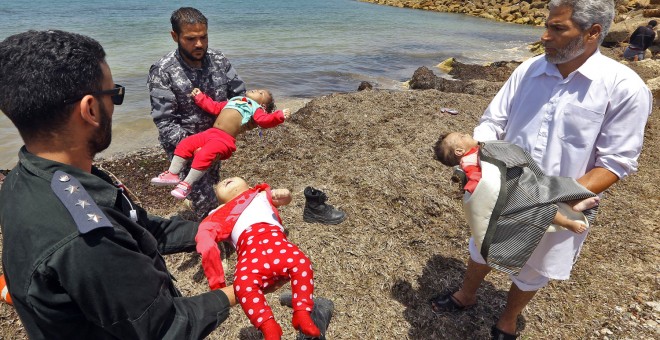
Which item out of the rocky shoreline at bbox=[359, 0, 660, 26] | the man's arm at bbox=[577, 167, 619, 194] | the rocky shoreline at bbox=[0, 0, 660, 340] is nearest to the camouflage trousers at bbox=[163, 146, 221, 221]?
the rocky shoreline at bbox=[0, 0, 660, 340]

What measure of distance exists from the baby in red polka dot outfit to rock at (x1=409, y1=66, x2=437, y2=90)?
11.2m

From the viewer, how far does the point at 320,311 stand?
357 cm

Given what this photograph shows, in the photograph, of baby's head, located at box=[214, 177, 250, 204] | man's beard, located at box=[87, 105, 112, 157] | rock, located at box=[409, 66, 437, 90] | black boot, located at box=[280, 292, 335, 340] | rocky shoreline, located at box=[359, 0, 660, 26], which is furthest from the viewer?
rocky shoreline, located at box=[359, 0, 660, 26]

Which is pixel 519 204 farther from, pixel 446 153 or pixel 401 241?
pixel 401 241

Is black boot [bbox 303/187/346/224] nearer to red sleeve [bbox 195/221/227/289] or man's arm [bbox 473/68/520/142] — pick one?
red sleeve [bbox 195/221/227/289]

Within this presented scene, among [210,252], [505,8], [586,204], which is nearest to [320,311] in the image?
[210,252]

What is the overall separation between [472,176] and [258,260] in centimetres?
173

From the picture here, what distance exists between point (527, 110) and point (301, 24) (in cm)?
3170

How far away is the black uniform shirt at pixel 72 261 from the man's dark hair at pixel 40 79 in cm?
16

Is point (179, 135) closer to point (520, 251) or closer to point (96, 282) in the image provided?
point (96, 282)

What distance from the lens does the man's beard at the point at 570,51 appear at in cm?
261

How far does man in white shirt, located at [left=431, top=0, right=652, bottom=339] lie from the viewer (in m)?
2.56

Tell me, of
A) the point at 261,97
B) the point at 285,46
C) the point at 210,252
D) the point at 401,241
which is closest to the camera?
the point at 210,252

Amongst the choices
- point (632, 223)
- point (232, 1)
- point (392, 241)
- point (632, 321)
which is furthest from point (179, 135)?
point (232, 1)
